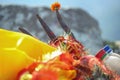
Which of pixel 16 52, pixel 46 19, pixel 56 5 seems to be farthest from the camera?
pixel 46 19

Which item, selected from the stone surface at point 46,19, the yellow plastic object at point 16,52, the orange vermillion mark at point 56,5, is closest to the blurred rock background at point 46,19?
the stone surface at point 46,19

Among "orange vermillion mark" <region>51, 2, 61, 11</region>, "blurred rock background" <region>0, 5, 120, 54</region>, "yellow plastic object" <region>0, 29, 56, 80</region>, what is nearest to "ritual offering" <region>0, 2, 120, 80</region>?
"yellow plastic object" <region>0, 29, 56, 80</region>

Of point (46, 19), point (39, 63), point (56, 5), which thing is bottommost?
point (39, 63)

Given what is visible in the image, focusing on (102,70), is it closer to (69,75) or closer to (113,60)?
(69,75)

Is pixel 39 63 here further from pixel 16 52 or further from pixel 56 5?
pixel 56 5

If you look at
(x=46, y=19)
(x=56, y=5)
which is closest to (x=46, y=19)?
(x=46, y=19)

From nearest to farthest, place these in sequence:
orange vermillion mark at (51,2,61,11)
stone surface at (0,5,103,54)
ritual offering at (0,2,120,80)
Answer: ritual offering at (0,2,120,80)
orange vermillion mark at (51,2,61,11)
stone surface at (0,5,103,54)

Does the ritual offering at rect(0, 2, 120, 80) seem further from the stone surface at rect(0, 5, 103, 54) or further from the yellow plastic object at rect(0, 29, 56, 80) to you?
the stone surface at rect(0, 5, 103, 54)

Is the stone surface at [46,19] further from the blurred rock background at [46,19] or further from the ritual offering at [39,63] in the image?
the ritual offering at [39,63]

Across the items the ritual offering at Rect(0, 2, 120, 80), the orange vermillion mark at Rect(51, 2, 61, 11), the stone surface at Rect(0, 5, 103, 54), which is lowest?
the ritual offering at Rect(0, 2, 120, 80)
